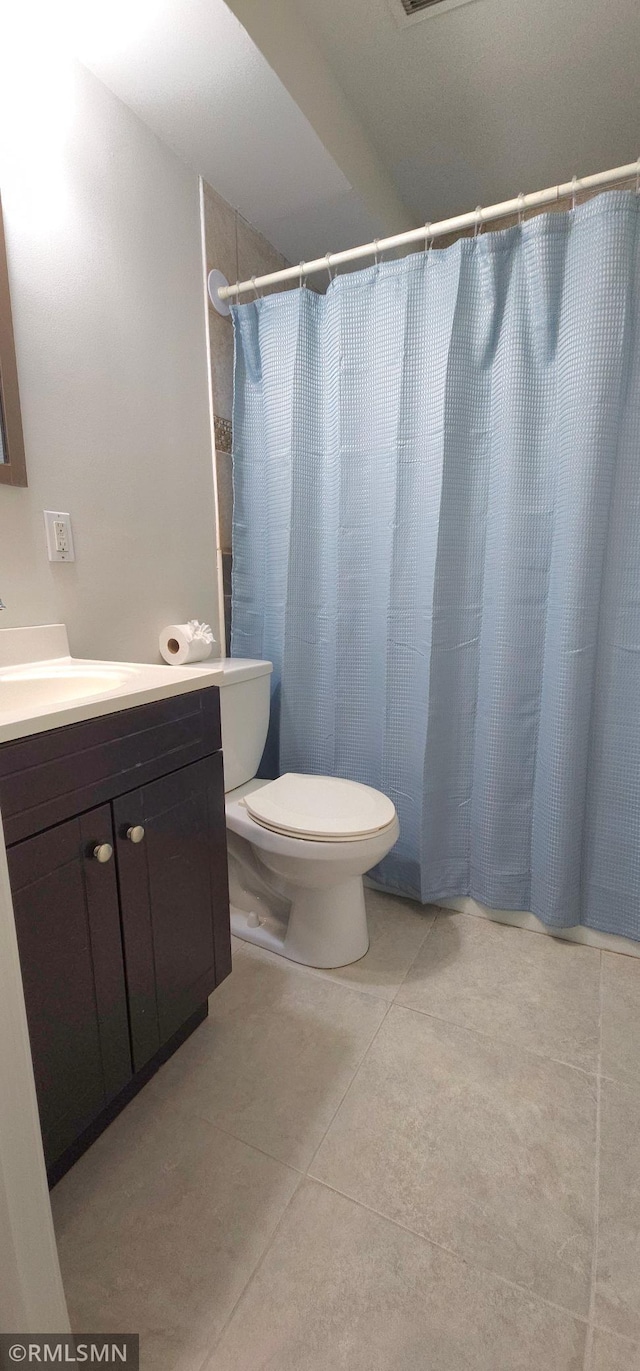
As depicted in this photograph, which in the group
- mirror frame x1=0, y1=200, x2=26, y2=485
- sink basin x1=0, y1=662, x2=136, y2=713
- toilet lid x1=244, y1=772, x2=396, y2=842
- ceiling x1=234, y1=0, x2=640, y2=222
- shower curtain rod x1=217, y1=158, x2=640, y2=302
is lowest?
toilet lid x1=244, y1=772, x2=396, y2=842

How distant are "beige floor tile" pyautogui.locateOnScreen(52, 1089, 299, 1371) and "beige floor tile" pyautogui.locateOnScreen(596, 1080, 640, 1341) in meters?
0.48

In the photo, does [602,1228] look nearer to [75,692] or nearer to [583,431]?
[75,692]

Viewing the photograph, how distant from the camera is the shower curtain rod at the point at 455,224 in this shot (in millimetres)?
1250

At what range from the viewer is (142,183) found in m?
1.45

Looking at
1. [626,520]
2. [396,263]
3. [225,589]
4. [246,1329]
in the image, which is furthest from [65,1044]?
[396,263]

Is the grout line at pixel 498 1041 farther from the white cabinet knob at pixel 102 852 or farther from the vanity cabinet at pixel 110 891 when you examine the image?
the white cabinet knob at pixel 102 852

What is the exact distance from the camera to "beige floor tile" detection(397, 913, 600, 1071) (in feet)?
4.22

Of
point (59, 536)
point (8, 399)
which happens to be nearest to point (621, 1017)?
point (59, 536)

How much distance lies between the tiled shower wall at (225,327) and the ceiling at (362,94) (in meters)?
0.05

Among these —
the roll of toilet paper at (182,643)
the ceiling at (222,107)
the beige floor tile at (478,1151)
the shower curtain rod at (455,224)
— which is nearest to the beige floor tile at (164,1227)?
the beige floor tile at (478,1151)

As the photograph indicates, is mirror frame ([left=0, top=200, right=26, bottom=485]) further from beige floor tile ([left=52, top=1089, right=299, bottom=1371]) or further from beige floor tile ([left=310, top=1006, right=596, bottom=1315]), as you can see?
beige floor tile ([left=310, top=1006, right=596, bottom=1315])

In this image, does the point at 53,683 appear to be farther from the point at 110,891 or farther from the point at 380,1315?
the point at 380,1315

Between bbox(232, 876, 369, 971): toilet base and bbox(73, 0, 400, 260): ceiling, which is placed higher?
bbox(73, 0, 400, 260): ceiling

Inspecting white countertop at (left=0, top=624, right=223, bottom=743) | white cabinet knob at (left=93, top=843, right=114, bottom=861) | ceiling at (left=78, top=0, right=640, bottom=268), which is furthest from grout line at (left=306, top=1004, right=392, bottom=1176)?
ceiling at (left=78, top=0, right=640, bottom=268)
